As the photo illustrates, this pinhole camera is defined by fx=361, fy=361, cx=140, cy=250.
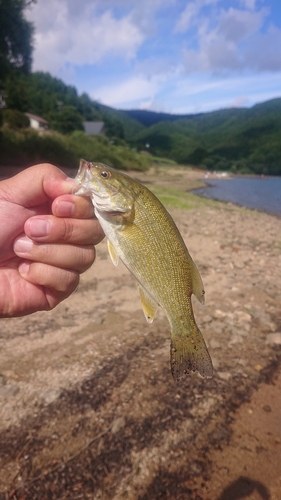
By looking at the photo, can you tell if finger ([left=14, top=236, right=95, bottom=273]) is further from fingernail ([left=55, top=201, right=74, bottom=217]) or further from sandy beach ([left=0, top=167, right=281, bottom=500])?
sandy beach ([left=0, top=167, right=281, bottom=500])

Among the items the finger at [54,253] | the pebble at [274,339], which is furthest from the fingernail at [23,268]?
the pebble at [274,339]

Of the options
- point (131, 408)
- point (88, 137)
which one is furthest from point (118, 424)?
point (88, 137)

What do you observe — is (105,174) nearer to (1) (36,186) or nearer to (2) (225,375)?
(1) (36,186)

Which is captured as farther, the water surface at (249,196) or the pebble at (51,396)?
the water surface at (249,196)

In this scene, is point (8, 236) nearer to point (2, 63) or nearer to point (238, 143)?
point (2, 63)

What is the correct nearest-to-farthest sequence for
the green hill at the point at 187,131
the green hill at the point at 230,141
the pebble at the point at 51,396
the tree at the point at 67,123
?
the pebble at the point at 51,396, the tree at the point at 67,123, the green hill at the point at 187,131, the green hill at the point at 230,141

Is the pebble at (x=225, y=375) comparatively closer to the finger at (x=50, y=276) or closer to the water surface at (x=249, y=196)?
the finger at (x=50, y=276)
